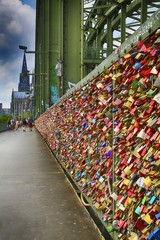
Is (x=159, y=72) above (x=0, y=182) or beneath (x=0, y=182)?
above

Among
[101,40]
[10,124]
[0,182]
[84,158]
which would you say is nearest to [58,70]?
[0,182]

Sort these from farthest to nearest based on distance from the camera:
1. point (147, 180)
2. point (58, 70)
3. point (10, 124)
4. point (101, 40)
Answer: point (10, 124)
point (101, 40)
point (58, 70)
point (147, 180)

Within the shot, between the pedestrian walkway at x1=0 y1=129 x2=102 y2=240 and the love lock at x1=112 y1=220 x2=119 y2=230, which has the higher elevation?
the love lock at x1=112 y1=220 x2=119 y2=230

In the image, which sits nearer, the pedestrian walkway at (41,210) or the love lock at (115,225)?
the love lock at (115,225)

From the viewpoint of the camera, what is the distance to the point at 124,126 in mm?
2068

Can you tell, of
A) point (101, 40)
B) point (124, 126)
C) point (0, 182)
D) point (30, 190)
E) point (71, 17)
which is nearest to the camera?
point (124, 126)

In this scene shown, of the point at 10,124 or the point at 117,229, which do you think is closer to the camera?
the point at 117,229

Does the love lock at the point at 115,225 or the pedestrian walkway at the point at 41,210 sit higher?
the love lock at the point at 115,225

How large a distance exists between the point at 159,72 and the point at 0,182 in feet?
15.5

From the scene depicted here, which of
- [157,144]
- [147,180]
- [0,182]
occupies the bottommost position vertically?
[0,182]

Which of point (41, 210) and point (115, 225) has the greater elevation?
point (115, 225)

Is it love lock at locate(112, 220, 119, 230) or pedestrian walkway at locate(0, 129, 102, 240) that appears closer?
love lock at locate(112, 220, 119, 230)

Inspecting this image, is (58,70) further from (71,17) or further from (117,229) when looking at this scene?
(117,229)

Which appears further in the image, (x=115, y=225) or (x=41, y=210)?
(x=41, y=210)
